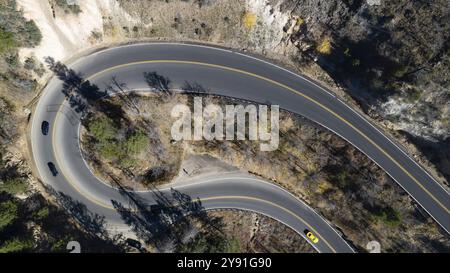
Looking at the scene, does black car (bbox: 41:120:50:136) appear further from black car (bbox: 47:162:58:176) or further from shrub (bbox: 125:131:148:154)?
shrub (bbox: 125:131:148:154)

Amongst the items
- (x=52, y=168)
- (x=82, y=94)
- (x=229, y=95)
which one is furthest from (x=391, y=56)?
(x=52, y=168)

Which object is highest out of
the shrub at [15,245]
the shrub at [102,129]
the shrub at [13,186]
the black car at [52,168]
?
the shrub at [102,129]

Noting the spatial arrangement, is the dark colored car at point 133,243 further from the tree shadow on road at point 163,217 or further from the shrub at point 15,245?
the shrub at point 15,245

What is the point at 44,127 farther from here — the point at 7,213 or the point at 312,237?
the point at 312,237

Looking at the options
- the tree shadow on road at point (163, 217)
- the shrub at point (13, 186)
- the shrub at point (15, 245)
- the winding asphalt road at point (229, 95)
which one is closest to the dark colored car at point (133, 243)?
the tree shadow on road at point (163, 217)

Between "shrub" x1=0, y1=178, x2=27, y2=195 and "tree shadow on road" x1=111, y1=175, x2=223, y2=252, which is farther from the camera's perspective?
"tree shadow on road" x1=111, y1=175, x2=223, y2=252

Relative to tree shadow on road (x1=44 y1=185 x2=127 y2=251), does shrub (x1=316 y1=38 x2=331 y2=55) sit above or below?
above

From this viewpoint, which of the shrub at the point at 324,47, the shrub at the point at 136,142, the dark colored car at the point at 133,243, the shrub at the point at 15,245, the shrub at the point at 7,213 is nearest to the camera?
the shrub at the point at 15,245

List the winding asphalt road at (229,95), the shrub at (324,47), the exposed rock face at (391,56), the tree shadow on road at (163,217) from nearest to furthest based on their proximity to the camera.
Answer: the exposed rock face at (391,56)
the winding asphalt road at (229,95)
the tree shadow on road at (163,217)
the shrub at (324,47)

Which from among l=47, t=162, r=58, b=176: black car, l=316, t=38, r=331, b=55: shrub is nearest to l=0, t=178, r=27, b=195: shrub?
l=47, t=162, r=58, b=176: black car

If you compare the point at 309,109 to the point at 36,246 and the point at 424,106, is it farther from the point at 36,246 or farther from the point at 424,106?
the point at 36,246
